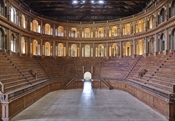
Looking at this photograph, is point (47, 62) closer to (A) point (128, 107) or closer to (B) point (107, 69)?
(B) point (107, 69)

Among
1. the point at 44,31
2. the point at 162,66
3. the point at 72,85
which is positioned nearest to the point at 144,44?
the point at 162,66

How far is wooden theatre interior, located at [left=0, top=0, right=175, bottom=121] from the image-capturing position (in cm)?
1380

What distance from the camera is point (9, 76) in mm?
14984

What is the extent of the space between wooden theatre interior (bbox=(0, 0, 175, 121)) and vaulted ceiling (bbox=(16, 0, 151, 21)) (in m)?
1.44

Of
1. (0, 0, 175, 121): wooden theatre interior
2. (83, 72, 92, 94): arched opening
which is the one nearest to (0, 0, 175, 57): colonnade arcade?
(0, 0, 175, 121): wooden theatre interior

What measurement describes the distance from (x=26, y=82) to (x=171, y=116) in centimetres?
1383

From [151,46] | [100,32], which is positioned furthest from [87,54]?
[151,46]

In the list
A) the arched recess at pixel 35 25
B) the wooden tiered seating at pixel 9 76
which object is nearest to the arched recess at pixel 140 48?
the arched recess at pixel 35 25

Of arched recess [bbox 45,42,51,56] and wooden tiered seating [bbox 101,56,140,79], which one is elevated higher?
arched recess [bbox 45,42,51,56]

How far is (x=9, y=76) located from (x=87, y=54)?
76.1 feet

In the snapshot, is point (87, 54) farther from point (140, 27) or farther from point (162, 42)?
point (162, 42)

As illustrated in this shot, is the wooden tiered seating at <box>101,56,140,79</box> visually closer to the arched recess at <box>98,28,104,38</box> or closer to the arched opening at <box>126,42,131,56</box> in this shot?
the arched opening at <box>126,42,131,56</box>

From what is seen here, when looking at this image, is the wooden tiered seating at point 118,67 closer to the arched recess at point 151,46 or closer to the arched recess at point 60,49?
the arched recess at point 151,46

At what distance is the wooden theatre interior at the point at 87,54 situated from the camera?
45.3 feet
